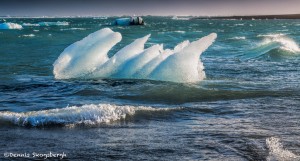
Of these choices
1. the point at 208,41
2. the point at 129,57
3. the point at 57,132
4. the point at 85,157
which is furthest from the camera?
the point at 129,57

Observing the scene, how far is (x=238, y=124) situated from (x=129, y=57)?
22.4ft

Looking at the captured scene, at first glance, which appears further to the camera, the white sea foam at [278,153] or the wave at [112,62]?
the wave at [112,62]

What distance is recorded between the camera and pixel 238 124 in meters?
8.20

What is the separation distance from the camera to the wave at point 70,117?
26.6 ft

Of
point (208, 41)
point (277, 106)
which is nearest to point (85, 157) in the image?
point (277, 106)

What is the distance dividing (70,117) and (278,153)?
370 centimetres

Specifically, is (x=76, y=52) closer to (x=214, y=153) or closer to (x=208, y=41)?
(x=208, y=41)

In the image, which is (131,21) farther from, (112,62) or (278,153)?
(278,153)

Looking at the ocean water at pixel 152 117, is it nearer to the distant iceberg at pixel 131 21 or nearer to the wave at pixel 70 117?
the wave at pixel 70 117

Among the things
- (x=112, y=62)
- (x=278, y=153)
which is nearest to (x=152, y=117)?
(x=278, y=153)

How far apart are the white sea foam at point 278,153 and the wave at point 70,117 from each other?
290cm

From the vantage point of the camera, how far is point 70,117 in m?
8.32

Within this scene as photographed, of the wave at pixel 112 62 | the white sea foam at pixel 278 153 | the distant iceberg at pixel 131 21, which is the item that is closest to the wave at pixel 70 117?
the white sea foam at pixel 278 153

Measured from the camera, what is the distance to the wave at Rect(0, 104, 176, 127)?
26.6 ft
